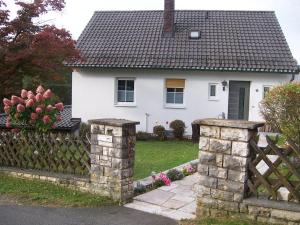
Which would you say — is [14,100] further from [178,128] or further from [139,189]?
[178,128]

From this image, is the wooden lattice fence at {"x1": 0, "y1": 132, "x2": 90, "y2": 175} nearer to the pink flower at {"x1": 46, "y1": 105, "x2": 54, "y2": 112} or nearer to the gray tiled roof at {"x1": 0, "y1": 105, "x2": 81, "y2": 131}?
the pink flower at {"x1": 46, "y1": 105, "x2": 54, "y2": 112}

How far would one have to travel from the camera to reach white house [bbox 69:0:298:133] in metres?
16.8

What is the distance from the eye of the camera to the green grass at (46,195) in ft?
22.1

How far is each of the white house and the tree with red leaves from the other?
6080mm

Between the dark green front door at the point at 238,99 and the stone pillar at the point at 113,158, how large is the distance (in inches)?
431

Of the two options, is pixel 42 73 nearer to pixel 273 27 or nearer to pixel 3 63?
pixel 3 63

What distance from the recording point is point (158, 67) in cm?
1697

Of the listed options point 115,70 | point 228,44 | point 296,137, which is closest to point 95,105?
point 115,70

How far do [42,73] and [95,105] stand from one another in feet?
22.6

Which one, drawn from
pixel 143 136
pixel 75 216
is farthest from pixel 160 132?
pixel 75 216

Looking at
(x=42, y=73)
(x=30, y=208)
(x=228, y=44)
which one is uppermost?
(x=228, y=44)

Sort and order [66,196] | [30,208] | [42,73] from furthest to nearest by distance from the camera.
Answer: [42,73] < [66,196] < [30,208]

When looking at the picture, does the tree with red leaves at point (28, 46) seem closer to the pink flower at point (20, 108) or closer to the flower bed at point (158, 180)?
the pink flower at point (20, 108)

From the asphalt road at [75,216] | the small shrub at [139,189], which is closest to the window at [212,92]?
the small shrub at [139,189]
